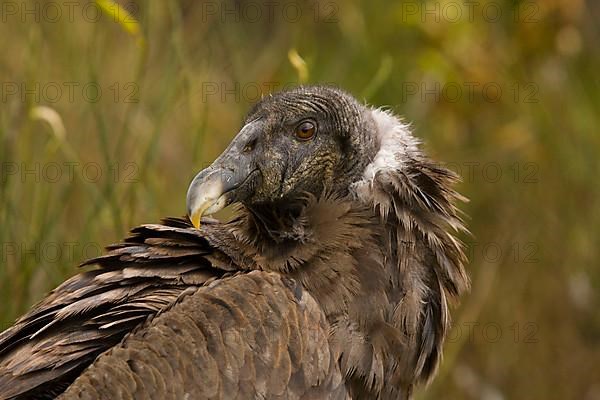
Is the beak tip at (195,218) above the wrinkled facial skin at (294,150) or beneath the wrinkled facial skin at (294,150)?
beneath

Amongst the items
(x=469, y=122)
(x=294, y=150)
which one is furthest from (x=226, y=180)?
(x=469, y=122)

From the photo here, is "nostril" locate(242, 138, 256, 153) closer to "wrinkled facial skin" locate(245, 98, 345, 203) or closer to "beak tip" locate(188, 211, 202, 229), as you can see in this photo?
"wrinkled facial skin" locate(245, 98, 345, 203)

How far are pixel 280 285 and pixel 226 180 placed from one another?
41 cm

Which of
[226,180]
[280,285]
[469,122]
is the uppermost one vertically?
[469,122]

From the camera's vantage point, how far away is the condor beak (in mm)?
3863

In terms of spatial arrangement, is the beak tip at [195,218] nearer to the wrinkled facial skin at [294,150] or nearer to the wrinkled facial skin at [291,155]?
the wrinkled facial skin at [294,150]

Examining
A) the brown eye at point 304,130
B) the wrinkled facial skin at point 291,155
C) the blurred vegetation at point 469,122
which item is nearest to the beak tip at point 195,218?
the wrinkled facial skin at point 291,155

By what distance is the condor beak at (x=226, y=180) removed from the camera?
12.7 ft

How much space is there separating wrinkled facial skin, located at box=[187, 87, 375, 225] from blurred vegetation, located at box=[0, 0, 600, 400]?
181 centimetres

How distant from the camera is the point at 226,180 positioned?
397cm

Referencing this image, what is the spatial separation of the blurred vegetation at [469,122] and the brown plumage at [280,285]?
185 cm

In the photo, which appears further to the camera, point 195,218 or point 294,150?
point 294,150

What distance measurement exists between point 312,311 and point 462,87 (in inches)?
156

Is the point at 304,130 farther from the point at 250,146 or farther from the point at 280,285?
the point at 280,285
